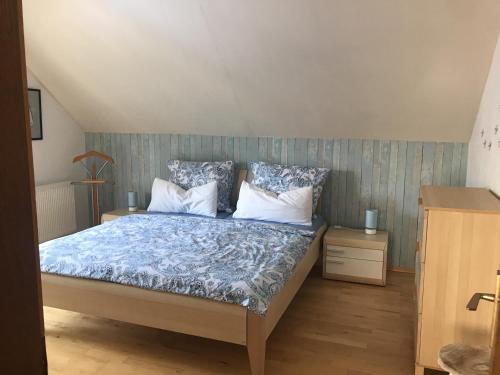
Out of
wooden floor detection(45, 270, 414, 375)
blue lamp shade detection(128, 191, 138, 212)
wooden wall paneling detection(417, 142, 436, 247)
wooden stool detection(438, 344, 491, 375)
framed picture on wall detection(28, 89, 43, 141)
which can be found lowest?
wooden floor detection(45, 270, 414, 375)

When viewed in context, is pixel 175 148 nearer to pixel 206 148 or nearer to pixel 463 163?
pixel 206 148

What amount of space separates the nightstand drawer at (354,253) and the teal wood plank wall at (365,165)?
408 mm

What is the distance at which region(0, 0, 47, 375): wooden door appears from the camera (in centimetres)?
66

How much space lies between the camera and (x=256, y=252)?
2832 millimetres

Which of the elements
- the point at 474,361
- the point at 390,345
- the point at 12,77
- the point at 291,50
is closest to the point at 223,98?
the point at 291,50

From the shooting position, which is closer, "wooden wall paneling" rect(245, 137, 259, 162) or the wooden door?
the wooden door

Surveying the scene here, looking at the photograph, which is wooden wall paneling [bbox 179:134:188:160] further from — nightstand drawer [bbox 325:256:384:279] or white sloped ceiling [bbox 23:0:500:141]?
nightstand drawer [bbox 325:256:384:279]

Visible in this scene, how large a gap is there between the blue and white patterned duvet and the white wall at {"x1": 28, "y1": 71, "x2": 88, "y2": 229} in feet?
4.13

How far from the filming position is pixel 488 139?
2760 millimetres

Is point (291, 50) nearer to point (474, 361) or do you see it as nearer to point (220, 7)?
point (220, 7)

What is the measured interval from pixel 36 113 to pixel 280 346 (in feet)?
10.1

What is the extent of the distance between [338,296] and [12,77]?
3052mm

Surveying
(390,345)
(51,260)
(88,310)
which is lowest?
(390,345)

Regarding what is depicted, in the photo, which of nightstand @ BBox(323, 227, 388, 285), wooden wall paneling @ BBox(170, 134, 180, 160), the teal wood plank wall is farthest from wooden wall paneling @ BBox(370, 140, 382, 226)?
wooden wall paneling @ BBox(170, 134, 180, 160)
